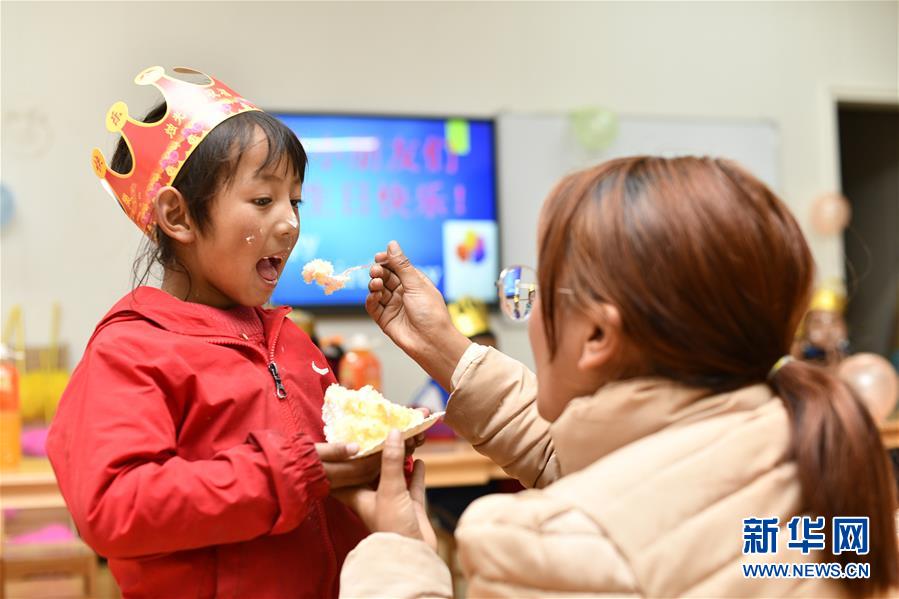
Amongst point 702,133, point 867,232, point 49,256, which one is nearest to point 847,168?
point 867,232

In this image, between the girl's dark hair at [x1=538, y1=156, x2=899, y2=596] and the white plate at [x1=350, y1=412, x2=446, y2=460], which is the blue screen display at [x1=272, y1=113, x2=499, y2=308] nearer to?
the white plate at [x1=350, y1=412, x2=446, y2=460]

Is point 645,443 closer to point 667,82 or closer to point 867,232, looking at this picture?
point 667,82

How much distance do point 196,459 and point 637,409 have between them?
646mm

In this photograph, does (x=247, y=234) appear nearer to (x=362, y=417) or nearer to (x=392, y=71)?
(x=362, y=417)

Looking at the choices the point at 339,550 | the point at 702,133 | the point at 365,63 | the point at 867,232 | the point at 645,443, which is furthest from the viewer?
the point at 867,232

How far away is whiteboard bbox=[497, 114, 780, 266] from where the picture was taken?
5.07 meters

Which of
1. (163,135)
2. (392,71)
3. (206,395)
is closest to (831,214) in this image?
(392,71)

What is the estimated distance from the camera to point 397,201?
4.85 metres

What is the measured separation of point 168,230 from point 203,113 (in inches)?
8.1

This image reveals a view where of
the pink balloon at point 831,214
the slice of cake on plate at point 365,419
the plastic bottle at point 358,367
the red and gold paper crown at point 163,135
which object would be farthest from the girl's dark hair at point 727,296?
the pink balloon at point 831,214

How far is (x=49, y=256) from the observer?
14.7 feet

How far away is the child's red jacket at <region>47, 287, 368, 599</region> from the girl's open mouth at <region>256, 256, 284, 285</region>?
90 millimetres

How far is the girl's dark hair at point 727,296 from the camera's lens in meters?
0.98

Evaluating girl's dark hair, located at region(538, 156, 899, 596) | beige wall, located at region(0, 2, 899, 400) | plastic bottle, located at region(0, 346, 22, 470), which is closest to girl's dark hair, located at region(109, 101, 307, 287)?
girl's dark hair, located at region(538, 156, 899, 596)
